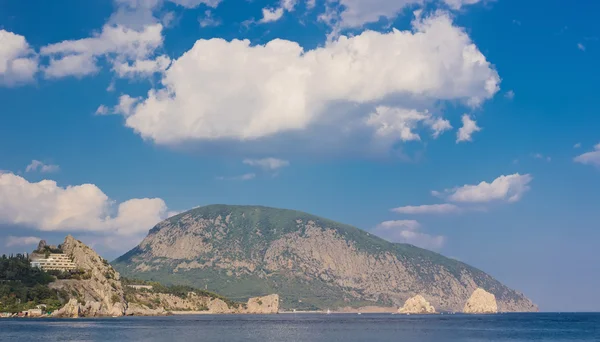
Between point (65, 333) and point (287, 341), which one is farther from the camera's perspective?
point (65, 333)

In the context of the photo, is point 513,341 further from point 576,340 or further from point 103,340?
point 103,340

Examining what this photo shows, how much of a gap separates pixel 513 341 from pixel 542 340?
1344 centimetres

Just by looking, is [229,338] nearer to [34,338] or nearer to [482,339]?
[34,338]

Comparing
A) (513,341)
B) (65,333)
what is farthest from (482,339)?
(65,333)

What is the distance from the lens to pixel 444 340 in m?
167

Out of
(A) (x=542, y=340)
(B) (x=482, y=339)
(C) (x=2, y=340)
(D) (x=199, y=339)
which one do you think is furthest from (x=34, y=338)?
(A) (x=542, y=340)

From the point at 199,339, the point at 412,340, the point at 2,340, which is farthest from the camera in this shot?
the point at 412,340

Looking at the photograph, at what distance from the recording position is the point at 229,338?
165375 mm

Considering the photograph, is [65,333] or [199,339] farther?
[65,333]

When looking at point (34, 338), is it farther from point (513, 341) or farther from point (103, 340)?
point (513, 341)

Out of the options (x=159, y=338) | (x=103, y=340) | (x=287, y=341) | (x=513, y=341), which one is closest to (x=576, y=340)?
(x=513, y=341)

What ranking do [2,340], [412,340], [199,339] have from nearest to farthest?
1. [2,340]
2. [199,339]
3. [412,340]

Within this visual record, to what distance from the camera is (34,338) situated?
504 feet

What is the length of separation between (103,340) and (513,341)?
332 feet
